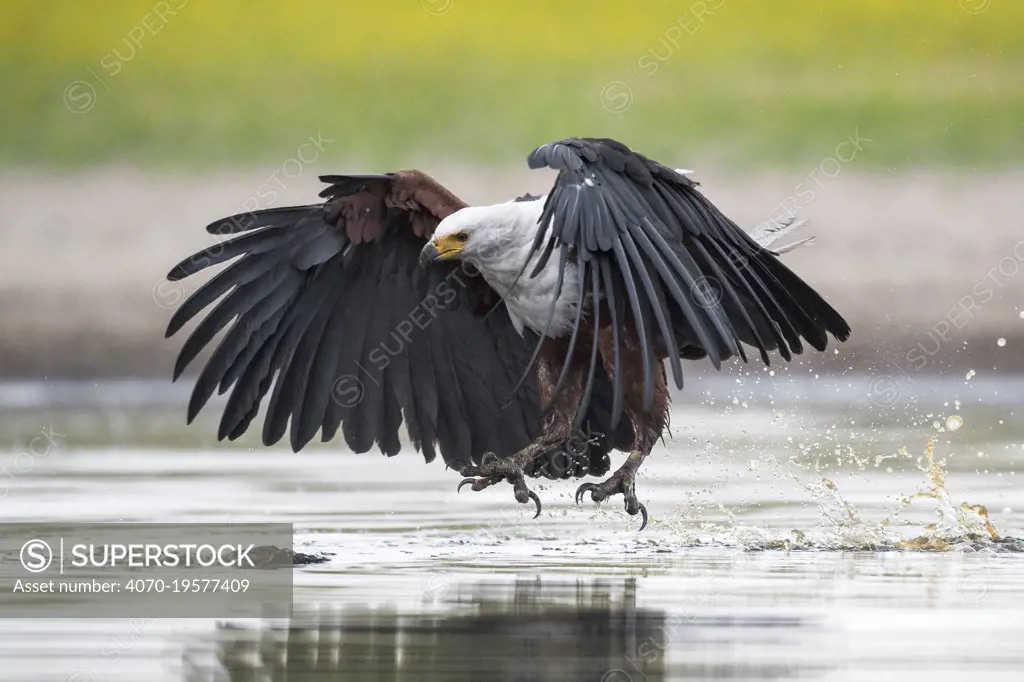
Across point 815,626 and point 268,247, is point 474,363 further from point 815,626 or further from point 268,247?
point 815,626

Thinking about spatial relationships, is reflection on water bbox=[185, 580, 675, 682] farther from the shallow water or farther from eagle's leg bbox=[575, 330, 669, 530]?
eagle's leg bbox=[575, 330, 669, 530]

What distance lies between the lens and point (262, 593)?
7059mm

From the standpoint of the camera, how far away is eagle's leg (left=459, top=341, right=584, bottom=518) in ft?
26.2

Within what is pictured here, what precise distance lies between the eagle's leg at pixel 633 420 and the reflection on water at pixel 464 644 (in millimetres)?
1026

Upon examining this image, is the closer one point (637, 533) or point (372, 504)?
point (637, 533)

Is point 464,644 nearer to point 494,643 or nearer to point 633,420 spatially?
point 494,643

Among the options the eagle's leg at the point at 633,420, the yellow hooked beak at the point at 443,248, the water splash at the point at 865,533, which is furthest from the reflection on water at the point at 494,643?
the water splash at the point at 865,533

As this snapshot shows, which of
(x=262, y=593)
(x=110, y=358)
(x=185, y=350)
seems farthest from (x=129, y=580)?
(x=110, y=358)

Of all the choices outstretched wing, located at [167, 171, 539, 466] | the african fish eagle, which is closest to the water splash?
the african fish eagle

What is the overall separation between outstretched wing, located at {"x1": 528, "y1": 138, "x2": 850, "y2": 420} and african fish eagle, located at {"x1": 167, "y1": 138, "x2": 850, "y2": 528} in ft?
0.03

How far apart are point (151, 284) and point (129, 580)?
10033 mm

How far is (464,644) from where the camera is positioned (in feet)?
19.9

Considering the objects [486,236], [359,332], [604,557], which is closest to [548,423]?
[604,557]

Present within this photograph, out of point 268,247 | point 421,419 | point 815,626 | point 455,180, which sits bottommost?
point 815,626
